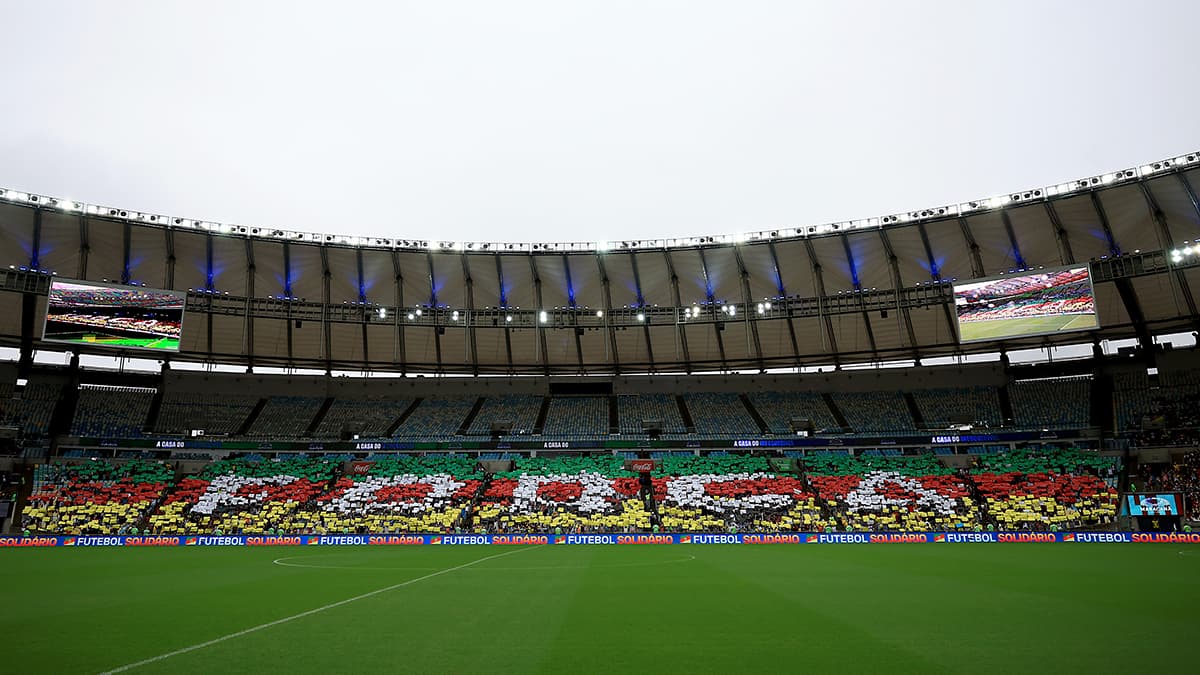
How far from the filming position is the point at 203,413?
4625 cm

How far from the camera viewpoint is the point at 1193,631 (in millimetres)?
8992

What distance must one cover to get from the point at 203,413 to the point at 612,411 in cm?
2893

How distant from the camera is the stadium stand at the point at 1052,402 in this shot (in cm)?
4062

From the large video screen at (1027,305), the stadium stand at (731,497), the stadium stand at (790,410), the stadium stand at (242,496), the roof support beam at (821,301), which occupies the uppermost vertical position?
the roof support beam at (821,301)

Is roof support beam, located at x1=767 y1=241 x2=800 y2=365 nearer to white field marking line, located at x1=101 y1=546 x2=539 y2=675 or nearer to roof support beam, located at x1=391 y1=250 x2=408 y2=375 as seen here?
roof support beam, located at x1=391 y1=250 x2=408 y2=375

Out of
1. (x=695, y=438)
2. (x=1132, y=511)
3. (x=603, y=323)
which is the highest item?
(x=603, y=323)

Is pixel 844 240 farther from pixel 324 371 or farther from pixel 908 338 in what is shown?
pixel 324 371

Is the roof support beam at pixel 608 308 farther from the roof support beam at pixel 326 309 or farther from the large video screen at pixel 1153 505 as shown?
the large video screen at pixel 1153 505

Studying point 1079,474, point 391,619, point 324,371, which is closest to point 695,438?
point 1079,474

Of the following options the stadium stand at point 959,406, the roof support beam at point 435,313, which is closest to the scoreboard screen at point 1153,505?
the stadium stand at point 959,406

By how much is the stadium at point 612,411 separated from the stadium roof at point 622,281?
0.67 feet

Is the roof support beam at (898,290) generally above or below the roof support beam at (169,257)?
below

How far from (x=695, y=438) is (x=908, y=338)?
16.0 metres

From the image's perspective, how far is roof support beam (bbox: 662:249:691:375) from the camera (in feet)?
140
